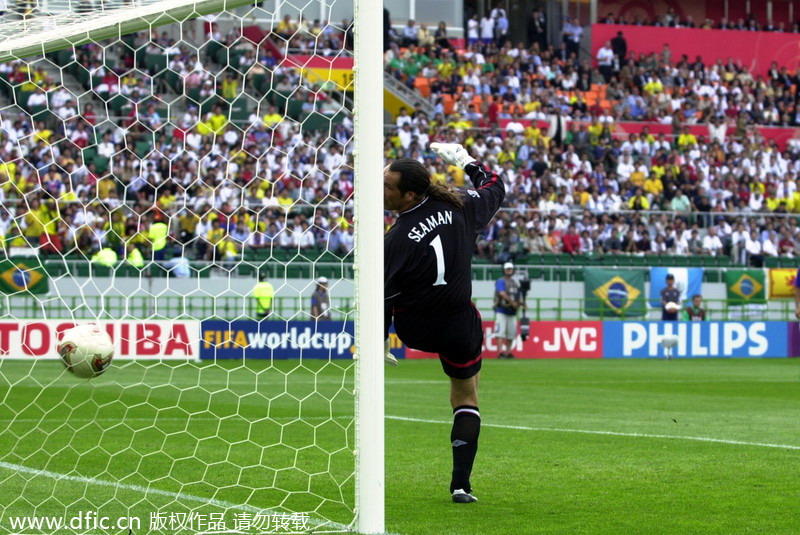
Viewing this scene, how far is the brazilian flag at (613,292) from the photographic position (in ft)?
87.0

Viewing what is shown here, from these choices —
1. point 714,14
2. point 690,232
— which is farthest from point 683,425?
point 714,14

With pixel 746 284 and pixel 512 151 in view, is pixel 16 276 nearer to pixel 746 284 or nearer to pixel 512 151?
pixel 512 151

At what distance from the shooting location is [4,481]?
22.8 ft

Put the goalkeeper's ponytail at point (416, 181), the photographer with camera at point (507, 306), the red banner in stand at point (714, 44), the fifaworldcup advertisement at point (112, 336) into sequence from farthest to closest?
the red banner in stand at point (714, 44), the photographer with camera at point (507, 306), the fifaworldcup advertisement at point (112, 336), the goalkeeper's ponytail at point (416, 181)

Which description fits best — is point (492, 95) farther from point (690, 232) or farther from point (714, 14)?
point (714, 14)

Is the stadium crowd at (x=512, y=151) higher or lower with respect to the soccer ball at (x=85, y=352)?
higher

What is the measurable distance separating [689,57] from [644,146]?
8429 millimetres

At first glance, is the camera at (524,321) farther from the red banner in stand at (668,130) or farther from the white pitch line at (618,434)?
the white pitch line at (618,434)

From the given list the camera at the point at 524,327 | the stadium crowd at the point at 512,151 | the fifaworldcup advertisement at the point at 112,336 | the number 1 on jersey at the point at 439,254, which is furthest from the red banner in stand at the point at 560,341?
the number 1 on jersey at the point at 439,254

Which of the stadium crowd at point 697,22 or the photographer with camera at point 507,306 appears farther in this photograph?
the stadium crowd at point 697,22

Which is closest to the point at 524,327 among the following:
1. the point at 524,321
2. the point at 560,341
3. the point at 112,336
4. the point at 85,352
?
the point at 524,321

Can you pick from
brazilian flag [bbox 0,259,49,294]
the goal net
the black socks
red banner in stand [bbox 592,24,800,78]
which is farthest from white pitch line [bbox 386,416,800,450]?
red banner in stand [bbox 592,24,800,78]

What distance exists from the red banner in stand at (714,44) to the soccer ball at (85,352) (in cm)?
3306

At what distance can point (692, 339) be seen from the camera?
25.8 meters
